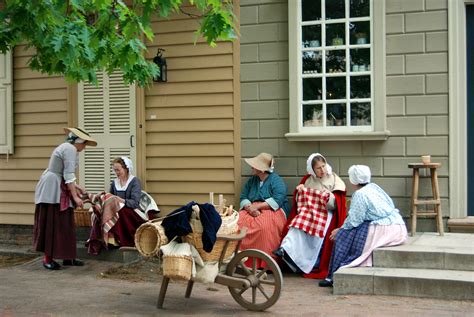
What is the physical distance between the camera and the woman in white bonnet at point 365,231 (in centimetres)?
692

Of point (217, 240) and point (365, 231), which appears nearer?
point (217, 240)

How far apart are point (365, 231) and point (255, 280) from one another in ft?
5.10

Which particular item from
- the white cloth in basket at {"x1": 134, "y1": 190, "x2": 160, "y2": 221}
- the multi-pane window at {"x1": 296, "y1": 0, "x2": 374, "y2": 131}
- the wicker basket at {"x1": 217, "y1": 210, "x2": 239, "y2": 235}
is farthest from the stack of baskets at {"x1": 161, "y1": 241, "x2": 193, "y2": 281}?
the multi-pane window at {"x1": 296, "y1": 0, "x2": 374, "y2": 131}

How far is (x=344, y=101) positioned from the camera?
822 centimetres

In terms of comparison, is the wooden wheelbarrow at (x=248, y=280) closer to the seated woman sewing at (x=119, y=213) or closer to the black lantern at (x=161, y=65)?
the seated woman sewing at (x=119, y=213)

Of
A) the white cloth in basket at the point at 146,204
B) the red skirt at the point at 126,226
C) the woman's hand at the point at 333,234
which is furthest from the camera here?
the white cloth in basket at the point at 146,204

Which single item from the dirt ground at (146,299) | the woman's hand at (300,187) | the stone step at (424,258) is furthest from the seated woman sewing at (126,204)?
the stone step at (424,258)

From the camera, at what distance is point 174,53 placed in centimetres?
901

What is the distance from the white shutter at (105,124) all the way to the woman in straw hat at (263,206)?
6.33 feet

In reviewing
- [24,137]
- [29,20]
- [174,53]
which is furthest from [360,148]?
[24,137]

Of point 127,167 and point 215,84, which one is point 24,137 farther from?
point 215,84

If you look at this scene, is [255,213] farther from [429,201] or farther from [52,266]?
[52,266]

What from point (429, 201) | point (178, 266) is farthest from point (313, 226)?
point (178, 266)

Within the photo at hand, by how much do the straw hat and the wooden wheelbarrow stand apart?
6.38 ft
